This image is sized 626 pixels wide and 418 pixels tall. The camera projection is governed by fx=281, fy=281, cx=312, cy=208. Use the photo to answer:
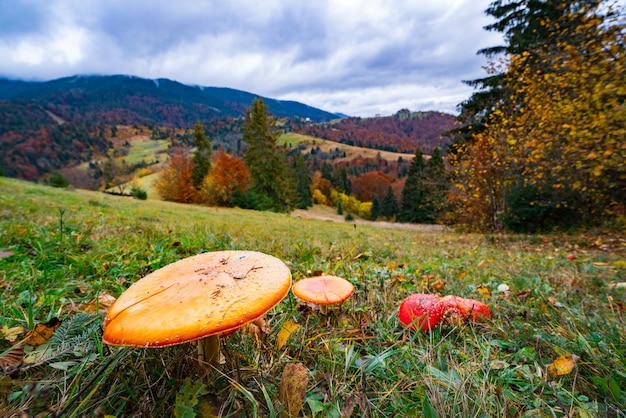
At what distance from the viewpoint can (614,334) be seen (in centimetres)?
139

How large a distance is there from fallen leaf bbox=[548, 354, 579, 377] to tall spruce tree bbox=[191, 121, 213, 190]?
4169 centimetres

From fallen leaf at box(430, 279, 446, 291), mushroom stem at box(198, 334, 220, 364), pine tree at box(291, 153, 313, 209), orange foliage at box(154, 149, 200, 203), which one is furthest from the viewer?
pine tree at box(291, 153, 313, 209)

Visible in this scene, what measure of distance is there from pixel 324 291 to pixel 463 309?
859 millimetres

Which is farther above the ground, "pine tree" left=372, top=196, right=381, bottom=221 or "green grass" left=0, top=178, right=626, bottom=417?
"green grass" left=0, top=178, right=626, bottom=417

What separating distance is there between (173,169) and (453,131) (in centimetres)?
3774

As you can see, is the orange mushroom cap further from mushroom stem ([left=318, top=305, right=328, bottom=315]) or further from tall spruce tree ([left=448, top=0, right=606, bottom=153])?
tall spruce tree ([left=448, top=0, right=606, bottom=153])

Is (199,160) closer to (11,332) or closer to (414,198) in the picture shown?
(414,198)

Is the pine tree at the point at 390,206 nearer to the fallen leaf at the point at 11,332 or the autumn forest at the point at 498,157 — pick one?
the autumn forest at the point at 498,157

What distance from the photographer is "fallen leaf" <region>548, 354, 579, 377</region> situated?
1.19 m

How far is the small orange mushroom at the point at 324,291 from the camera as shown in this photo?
162cm

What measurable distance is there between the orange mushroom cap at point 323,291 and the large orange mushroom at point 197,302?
413 millimetres

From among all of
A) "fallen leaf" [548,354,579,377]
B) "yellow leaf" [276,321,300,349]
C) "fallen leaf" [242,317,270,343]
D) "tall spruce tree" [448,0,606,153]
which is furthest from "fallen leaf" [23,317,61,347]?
"tall spruce tree" [448,0,606,153]

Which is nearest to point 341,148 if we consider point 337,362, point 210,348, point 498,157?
point 498,157

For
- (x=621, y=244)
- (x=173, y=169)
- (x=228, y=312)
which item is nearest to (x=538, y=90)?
(x=621, y=244)
